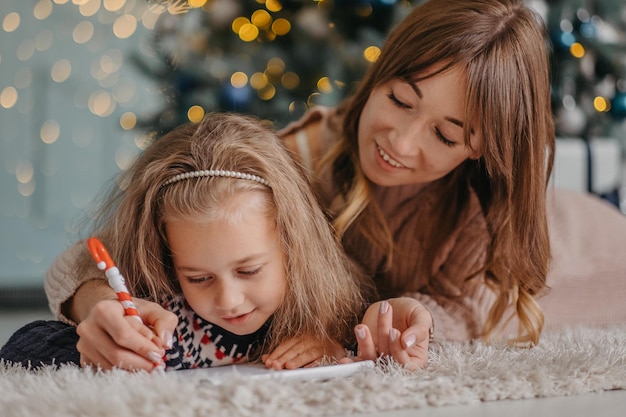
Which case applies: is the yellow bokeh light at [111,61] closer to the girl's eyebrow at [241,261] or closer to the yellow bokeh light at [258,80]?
the yellow bokeh light at [258,80]

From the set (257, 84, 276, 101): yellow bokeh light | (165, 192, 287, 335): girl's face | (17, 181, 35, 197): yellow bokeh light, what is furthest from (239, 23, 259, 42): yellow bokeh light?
(165, 192, 287, 335): girl's face

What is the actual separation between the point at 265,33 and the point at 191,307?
127 centimetres

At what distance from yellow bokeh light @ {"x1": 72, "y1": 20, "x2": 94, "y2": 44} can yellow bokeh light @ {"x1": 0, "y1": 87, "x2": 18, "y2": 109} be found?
28 centimetres

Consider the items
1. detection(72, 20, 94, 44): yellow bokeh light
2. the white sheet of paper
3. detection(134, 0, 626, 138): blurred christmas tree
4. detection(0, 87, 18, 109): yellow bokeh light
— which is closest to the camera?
the white sheet of paper

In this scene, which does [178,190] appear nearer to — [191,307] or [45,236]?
[191,307]

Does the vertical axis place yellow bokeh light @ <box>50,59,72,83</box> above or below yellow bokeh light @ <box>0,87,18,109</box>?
above

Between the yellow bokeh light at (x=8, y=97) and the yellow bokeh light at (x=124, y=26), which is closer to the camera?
the yellow bokeh light at (x=8, y=97)

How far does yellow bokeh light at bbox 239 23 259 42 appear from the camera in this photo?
85.6 inches

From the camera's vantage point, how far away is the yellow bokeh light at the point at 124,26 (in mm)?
2729

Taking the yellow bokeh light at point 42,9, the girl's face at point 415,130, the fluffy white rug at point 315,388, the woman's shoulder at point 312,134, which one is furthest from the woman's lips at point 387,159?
the yellow bokeh light at point 42,9

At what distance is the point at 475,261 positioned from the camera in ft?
4.69

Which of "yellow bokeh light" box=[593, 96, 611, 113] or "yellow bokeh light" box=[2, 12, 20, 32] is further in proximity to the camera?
"yellow bokeh light" box=[2, 12, 20, 32]

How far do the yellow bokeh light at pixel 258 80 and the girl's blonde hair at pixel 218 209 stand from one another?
1.02m

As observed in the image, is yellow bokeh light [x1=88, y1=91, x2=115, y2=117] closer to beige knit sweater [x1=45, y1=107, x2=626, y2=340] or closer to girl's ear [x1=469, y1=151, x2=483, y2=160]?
beige knit sweater [x1=45, y1=107, x2=626, y2=340]
